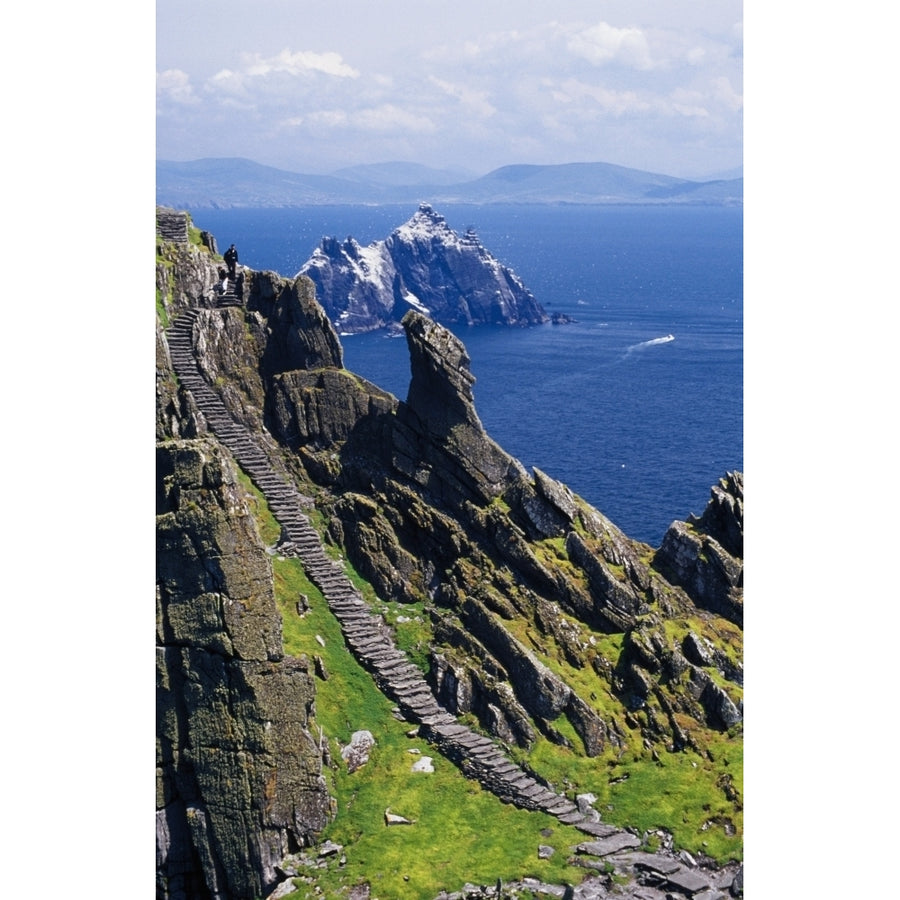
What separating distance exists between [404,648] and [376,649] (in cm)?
95

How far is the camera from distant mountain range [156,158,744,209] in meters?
133

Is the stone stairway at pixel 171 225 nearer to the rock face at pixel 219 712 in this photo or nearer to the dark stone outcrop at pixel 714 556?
the rock face at pixel 219 712

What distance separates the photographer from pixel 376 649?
43.0 meters

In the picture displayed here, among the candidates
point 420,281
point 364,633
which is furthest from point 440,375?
point 420,281

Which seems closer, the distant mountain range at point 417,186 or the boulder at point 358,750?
the boulder at point 358,750

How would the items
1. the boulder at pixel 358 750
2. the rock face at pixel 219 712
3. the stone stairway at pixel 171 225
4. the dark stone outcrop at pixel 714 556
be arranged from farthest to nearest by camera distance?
the stone stairway at pixel 171 225 → the dark stone outcrop at pixel 714 556 → the boulder at pixel 358 750 → the rock face at pixel 219 712

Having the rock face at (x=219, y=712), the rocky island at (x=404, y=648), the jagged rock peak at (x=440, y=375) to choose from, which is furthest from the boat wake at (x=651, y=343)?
the rock face at (x=219, y=712)

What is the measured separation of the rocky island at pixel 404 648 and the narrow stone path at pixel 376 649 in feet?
0.29

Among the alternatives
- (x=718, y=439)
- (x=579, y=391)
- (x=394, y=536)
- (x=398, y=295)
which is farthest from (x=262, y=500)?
(x=398, y=295)

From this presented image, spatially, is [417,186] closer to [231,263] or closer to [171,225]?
[171,225]

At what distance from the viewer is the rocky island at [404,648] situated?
1425 inches

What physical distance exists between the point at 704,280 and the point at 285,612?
138m

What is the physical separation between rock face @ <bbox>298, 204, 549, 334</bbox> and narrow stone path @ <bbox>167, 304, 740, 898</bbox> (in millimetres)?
97127

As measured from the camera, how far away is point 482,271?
16162cm
